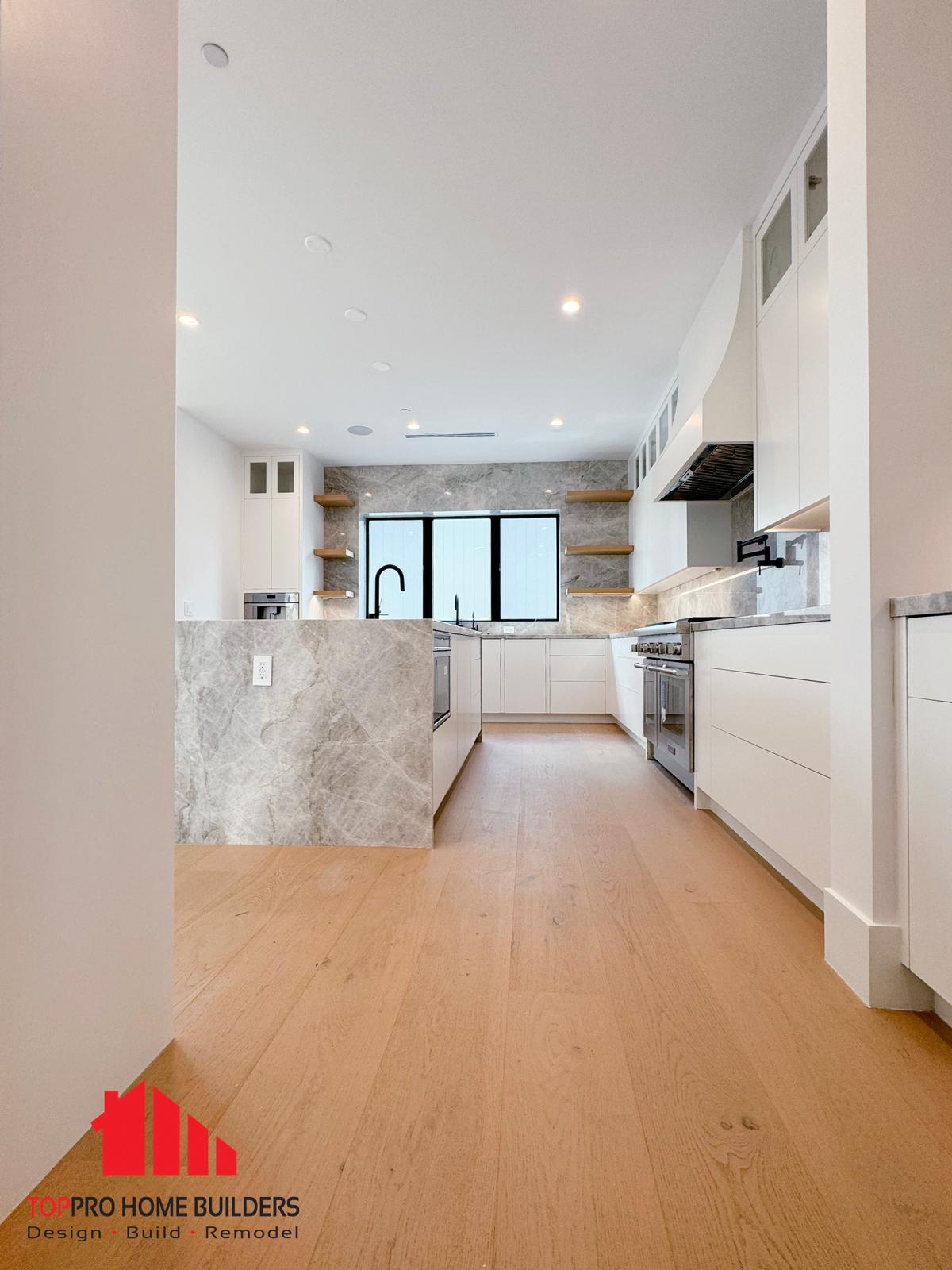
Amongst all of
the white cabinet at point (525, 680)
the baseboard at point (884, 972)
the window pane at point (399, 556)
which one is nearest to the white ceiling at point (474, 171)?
the baseboard at point (884, 972)

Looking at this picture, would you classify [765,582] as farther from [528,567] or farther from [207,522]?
[207,522]

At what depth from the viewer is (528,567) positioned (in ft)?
24.1

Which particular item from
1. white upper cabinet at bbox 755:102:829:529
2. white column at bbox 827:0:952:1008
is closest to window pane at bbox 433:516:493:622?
white upper cabinet at bbox 755:102:829:529

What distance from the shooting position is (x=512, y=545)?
738 centimetres

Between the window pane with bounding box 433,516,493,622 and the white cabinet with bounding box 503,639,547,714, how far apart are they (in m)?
0.99

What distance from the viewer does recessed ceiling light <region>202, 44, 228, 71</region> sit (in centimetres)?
209

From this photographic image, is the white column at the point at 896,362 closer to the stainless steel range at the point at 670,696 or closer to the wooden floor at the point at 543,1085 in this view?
the wooden floor at the point at 543,1085

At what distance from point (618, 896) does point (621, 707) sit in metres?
3.79

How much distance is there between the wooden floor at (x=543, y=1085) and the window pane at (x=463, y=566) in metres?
5.48

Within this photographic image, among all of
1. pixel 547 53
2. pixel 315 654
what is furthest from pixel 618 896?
pixel 547 53

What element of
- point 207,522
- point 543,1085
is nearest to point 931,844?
point 543,1085

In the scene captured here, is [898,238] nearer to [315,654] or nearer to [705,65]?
[705,65]

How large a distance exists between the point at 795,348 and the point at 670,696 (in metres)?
1.76

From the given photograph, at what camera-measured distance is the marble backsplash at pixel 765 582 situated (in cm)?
299
